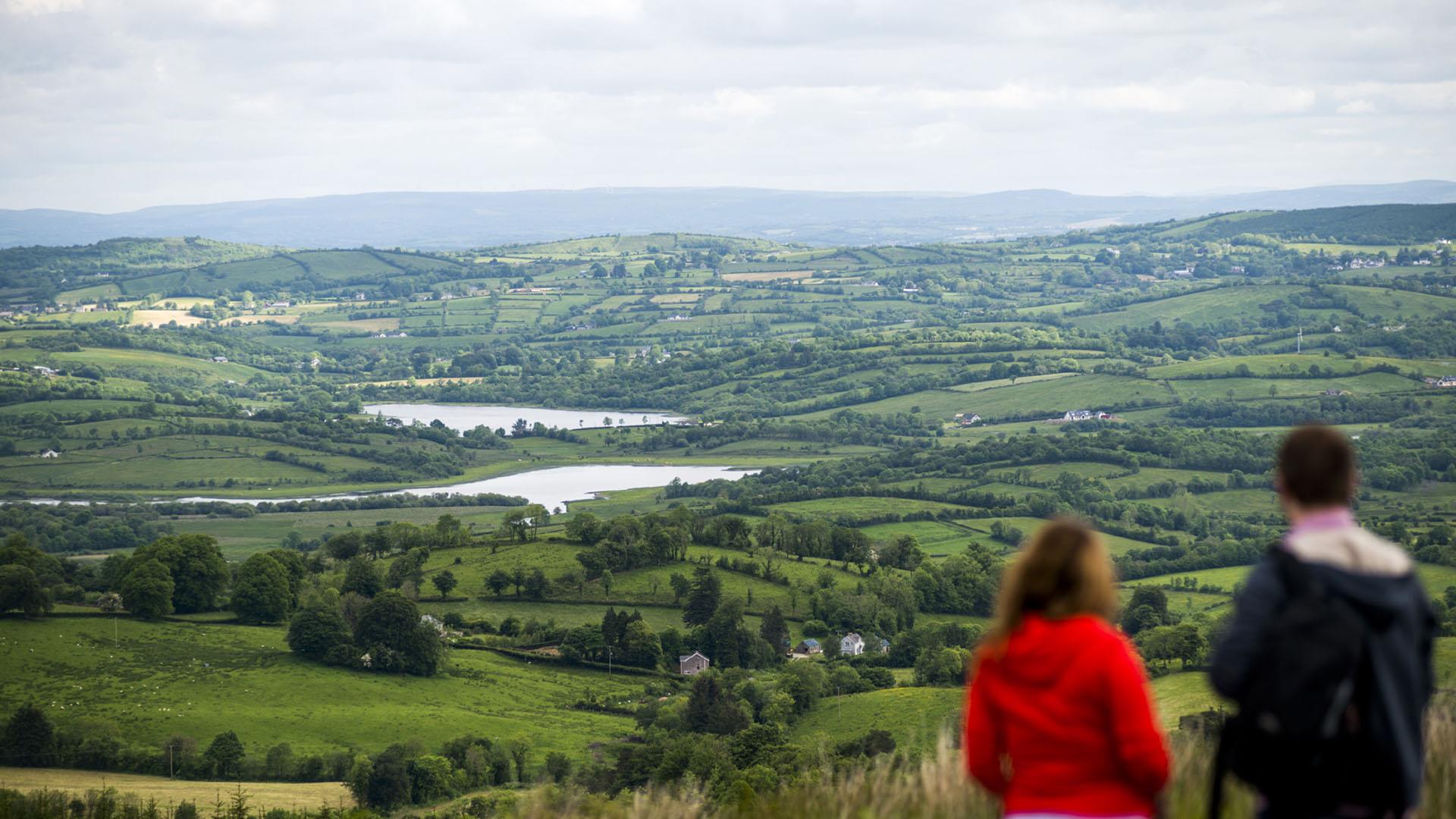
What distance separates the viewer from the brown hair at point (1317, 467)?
4.91 meters

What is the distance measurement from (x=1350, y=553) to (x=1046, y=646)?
3.84ft

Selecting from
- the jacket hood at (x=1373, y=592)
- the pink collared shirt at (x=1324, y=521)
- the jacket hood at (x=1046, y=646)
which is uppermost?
the pink collared shirt at (x=1324, y=521)

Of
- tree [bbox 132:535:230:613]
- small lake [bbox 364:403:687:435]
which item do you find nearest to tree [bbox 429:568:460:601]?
tree [bbox 132:535:230:613]

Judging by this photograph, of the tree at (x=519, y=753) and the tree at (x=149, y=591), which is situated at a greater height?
the tree at (x=149, y=591)

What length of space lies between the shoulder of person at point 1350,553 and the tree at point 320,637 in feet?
193

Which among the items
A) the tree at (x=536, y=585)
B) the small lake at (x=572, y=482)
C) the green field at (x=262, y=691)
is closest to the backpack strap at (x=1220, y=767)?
the green field at (x=262, y=691)

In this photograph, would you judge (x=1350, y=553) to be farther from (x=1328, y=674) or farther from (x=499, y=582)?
(x=499, y=582)

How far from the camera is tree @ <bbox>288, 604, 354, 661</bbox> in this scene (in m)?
59.8

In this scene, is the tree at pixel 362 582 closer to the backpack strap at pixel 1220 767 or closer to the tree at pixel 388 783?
the tree at pixel 388 783

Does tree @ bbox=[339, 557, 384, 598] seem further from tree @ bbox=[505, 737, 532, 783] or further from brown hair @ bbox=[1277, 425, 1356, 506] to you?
brown hair @ bbox=[1277, 425, 1356, 506]

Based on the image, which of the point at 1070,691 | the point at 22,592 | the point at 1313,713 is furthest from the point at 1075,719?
the point at 22,592

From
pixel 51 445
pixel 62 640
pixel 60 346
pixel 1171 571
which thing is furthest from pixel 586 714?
pixel 60 346

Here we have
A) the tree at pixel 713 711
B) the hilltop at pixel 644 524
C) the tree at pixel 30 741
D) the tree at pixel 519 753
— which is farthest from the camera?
the hilltop at pixel 644 524

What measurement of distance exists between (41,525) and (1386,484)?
331ft
